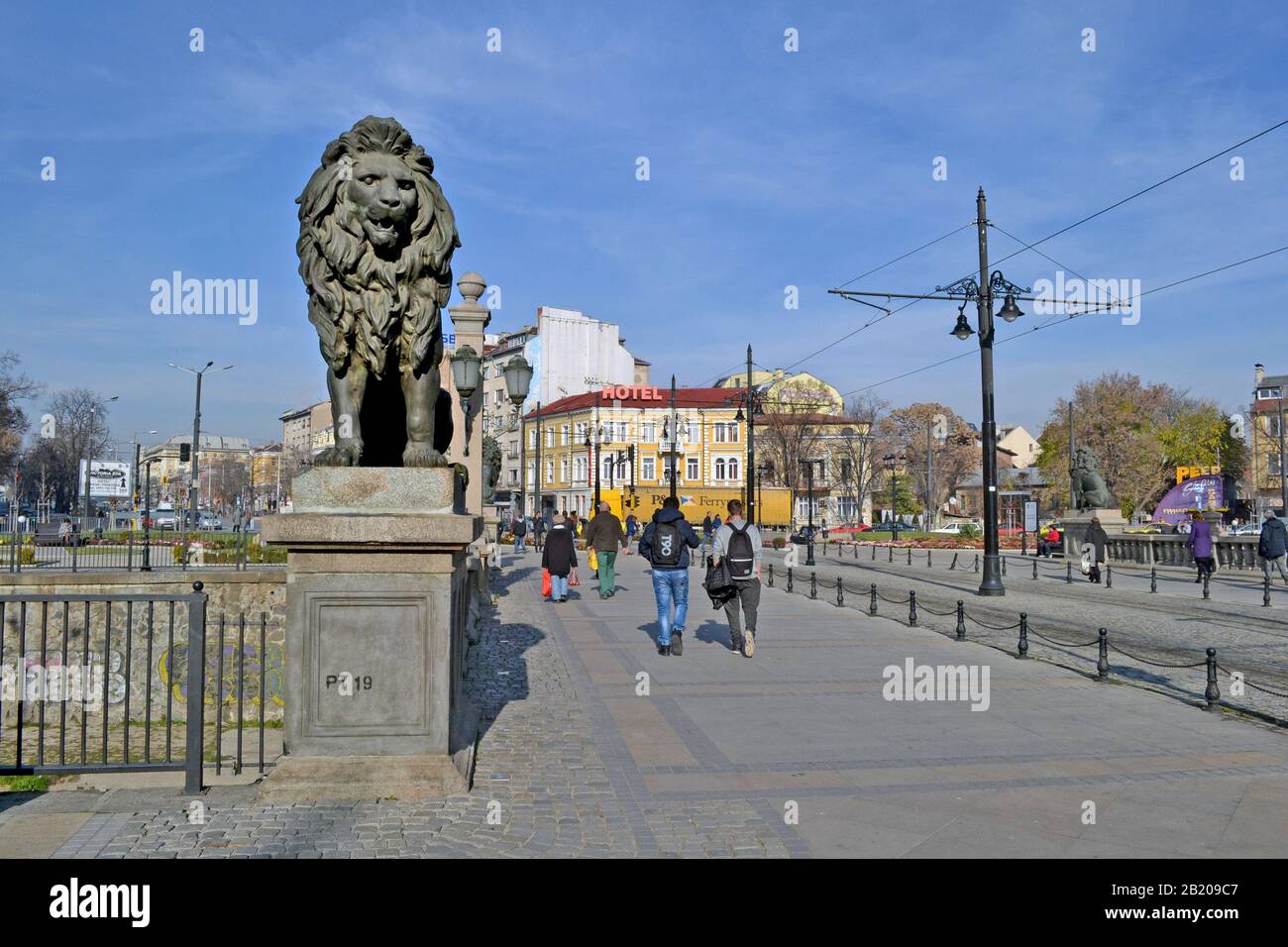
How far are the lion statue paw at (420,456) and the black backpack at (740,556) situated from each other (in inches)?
250

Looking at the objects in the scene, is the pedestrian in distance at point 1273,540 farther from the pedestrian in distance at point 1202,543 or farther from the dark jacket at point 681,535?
the dark jacket at point 681,535

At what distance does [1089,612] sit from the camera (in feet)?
58.5

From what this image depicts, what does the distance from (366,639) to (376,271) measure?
82.1 inches

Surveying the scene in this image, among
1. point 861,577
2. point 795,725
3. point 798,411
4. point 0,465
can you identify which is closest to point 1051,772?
point 795,725

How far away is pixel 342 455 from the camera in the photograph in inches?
223

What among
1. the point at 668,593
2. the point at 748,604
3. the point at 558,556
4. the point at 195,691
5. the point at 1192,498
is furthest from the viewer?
the point at 1192,498

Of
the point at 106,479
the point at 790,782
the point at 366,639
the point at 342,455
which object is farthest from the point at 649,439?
the point at 366,639

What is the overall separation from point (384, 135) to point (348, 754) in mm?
3502

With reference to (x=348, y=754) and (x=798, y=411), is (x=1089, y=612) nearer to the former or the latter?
(x=348, y=754)

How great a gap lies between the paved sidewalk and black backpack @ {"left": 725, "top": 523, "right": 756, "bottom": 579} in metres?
1.32

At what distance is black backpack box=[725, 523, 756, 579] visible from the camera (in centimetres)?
1162

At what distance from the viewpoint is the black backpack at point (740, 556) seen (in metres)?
11.6

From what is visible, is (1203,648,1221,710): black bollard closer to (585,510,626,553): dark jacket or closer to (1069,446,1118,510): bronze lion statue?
(585,510,626,553): dark jacket

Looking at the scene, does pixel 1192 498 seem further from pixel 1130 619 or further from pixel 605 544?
pixel 605 544
